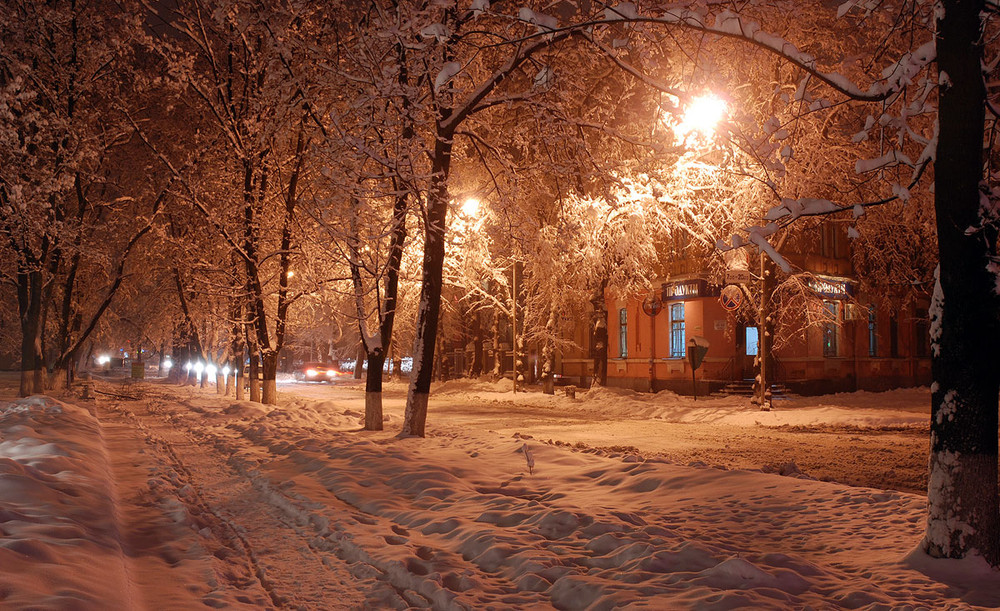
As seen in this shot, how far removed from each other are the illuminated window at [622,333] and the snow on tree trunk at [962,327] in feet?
104

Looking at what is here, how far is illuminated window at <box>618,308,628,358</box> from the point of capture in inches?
1489

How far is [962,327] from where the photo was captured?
5.85 metres

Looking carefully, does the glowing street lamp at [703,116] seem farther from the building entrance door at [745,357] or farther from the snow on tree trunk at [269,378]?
the building entrance door at [745,357]

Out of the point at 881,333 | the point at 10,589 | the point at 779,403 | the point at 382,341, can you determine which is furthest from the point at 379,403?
the point at 881,333

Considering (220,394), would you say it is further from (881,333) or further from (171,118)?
(881,333)

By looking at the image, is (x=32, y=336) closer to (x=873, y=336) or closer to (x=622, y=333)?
(x=622, y=333)

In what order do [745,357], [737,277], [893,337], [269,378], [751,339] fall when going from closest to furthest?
[737,277] < [269,378] < [745,357] < [751,339] < [893,337]

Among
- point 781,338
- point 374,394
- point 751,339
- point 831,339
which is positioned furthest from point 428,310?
point 831,339

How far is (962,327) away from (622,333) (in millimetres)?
32477

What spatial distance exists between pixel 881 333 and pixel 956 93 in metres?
36.0

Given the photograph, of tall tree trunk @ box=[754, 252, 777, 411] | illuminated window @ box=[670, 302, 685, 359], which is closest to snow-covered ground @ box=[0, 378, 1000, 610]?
tall tree trunk @ box=[754, 252, 777, 411]

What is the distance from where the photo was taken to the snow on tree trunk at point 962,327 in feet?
18.9

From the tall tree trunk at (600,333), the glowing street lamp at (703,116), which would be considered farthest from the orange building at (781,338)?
the glowing street lamp at (703,116)

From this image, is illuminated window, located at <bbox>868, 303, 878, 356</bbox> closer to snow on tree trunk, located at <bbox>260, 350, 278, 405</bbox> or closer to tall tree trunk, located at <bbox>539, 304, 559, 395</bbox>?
tall tree trunk, located at <bbox>539, 304, 559, 395</bbox>
